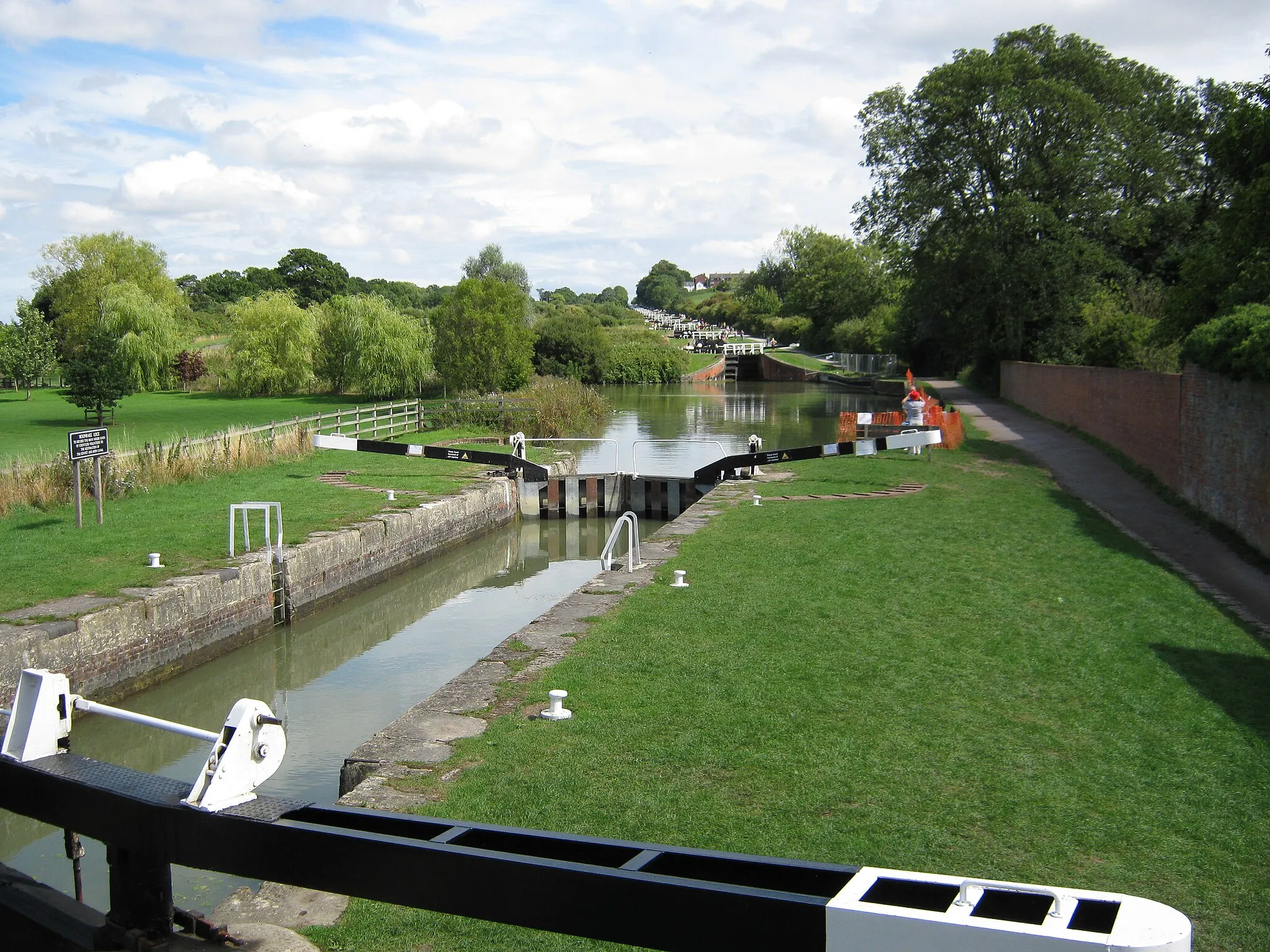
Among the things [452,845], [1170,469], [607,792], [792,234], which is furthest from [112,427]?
[792,234]

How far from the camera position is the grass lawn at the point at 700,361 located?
74750 mm

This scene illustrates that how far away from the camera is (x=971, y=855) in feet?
15.8

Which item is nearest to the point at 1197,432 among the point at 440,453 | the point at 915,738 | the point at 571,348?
the point at 915,738

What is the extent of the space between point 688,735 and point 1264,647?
5233 millimetres

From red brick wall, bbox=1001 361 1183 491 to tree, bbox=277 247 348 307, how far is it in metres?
71.9

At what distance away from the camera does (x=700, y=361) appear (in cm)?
8062

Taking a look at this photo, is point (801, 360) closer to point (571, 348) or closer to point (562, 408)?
point (571, 348)

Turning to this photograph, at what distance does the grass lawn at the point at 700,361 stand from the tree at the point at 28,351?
36916 mm

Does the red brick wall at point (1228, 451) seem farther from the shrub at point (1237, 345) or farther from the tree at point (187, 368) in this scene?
the tree at point (187, 368)

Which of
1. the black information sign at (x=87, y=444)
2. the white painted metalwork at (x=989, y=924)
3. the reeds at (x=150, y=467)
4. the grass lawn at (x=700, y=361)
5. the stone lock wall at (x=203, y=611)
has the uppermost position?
the grass lawn at (x=700, y=361)

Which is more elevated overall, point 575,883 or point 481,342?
point 481,342

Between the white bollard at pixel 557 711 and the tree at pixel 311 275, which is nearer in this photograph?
the white bollard at pixel 557 711

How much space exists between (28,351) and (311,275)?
152ft

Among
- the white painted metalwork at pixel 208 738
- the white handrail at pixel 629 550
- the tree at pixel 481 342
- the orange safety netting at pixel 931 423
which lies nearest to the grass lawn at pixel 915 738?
the white handrail at pixel 629 550
